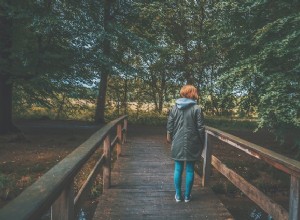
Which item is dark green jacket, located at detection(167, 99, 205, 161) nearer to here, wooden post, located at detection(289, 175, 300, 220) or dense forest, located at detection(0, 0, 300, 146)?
wooden post, located at detection(289, 175, 300, 220)

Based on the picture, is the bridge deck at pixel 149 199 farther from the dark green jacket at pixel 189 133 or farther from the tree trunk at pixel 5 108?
the tree trunk at pixel 5 108

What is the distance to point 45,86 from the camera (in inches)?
603

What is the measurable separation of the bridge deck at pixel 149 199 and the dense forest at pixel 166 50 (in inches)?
128

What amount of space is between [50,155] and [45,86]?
3094mm

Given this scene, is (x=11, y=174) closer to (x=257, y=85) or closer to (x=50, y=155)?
(x=50, y=155)

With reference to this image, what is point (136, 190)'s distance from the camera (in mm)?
6785

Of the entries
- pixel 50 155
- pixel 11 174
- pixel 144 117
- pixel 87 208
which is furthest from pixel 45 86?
pixel 144 117

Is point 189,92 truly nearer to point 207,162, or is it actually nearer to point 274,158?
point 207,162

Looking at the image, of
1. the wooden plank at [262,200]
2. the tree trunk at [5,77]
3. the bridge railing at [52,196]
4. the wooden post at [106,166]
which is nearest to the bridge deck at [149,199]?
the wooden post at [106,166]

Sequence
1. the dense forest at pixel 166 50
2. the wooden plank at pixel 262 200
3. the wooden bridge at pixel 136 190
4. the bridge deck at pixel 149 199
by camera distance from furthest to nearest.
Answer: the dense forest at pixel 166 50
the bridge deck at pixel 149 199
the wooden plank at pixel 262 200
the wooden bridge at pixel 136 190

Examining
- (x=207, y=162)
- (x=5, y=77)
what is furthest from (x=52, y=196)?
(x=5, y=77)

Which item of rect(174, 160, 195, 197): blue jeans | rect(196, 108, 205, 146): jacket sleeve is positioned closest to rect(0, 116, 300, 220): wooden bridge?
rect(174, 160, 195, 197): blue jeans

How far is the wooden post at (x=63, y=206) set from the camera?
288 centimetres

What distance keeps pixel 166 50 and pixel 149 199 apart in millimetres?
14941
